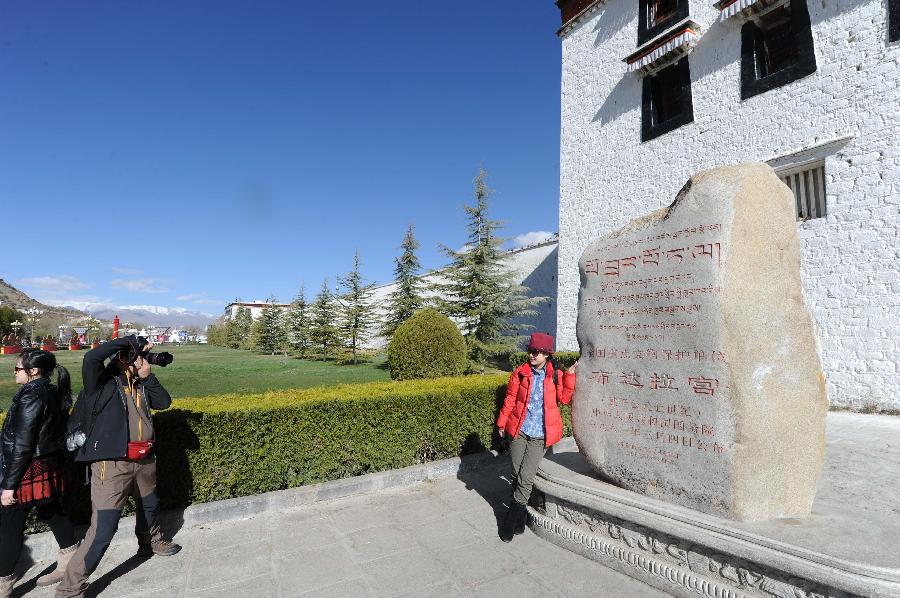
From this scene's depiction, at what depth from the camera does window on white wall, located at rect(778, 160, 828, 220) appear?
10.2m

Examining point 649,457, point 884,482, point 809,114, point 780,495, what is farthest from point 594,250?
point 809,114

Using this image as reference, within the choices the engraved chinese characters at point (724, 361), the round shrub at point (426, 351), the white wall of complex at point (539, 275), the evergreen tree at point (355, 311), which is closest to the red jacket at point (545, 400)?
the engraved chinese characters at point (724, 361)

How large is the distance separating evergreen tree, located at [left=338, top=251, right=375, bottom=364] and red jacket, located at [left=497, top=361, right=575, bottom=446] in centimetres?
2307

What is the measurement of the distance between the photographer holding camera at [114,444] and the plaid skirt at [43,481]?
0.81 feet

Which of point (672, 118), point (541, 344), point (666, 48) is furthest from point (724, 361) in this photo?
point (666, 48)

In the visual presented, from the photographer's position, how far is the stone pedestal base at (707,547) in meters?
2.52

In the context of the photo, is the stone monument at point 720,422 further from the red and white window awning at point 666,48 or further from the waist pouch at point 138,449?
the red and white window awning at point 666,48

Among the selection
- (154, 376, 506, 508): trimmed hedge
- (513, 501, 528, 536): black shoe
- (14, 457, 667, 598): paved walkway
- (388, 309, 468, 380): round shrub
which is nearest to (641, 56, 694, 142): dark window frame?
(388, 309, 468, 380): round shrub

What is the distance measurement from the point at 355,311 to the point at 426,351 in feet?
60.1

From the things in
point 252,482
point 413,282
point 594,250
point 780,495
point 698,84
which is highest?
point 698,84

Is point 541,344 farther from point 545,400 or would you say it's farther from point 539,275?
point 539,275

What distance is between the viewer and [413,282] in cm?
2416

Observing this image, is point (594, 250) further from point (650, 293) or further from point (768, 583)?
point (768, 583)

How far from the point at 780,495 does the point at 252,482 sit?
187 inches
